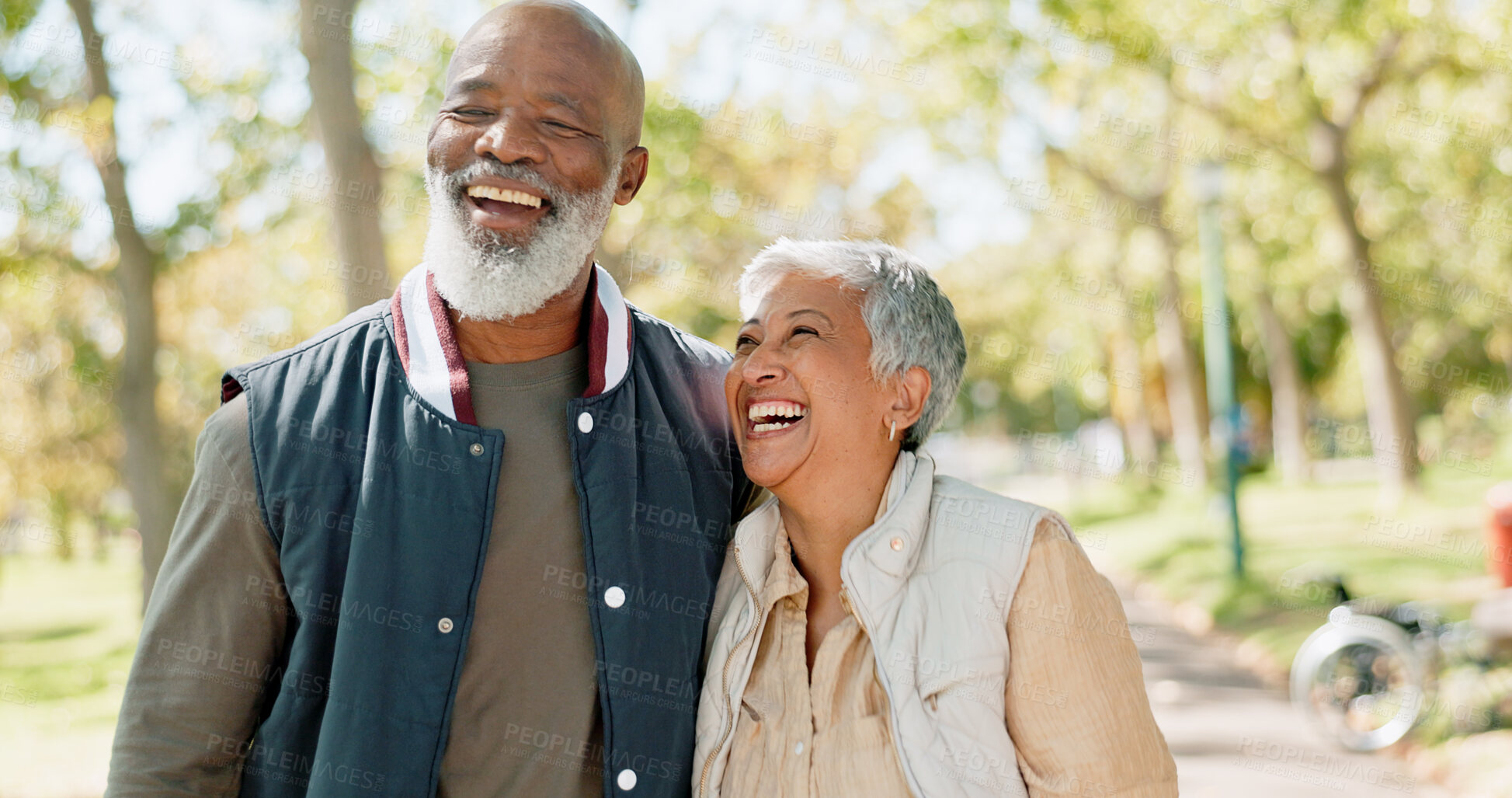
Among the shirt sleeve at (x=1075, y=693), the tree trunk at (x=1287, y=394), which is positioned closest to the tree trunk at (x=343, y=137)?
the shirt sleeve at (x=1075, y=693)

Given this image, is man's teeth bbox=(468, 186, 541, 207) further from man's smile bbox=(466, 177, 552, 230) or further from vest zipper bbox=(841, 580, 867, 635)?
vest zipper bbox=(841, 580, 867, 635)

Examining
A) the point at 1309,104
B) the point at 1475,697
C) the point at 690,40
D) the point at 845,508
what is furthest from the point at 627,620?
the point at 1309,104

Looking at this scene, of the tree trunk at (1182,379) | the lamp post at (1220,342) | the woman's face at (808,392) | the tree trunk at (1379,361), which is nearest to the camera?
the woman's face at (808,392)

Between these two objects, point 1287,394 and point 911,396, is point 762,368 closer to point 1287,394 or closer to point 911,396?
point 911,396

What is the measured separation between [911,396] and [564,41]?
3.85ft

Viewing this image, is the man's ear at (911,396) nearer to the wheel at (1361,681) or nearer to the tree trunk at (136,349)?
the wheel at (1361,681)

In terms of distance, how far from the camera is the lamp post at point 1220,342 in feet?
44.9

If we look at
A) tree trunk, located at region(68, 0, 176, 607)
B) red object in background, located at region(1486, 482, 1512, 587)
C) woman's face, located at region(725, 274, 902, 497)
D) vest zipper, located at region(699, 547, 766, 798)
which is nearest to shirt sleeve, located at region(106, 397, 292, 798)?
vest zipper, located at region(699, 547, 766, 798)

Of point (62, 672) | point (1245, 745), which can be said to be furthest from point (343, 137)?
point (62, 672)

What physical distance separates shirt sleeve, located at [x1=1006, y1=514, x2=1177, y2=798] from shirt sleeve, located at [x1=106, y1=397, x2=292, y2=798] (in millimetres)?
1570

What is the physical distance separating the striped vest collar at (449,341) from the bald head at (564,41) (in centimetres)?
39

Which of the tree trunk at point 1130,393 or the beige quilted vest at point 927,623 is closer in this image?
the beige quilted vest at point 927,623

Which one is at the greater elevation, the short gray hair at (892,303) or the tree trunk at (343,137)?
the tree trunk at (343,137)

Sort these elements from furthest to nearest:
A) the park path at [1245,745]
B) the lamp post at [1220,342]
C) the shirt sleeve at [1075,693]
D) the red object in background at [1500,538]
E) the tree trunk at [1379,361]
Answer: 1. the tree trunk at [1379,361]
2. the lamp post at [1220,342]
3. the red object in background at [1500,538]
4. the park path at [1245,745]
5. the shirt sleeve at [1075,693]
